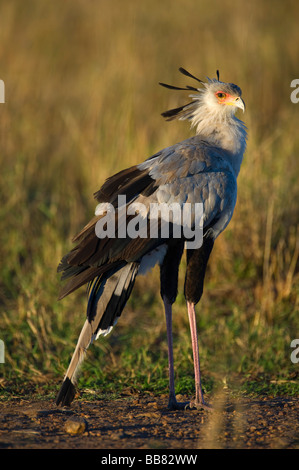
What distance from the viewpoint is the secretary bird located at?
12.8 feet

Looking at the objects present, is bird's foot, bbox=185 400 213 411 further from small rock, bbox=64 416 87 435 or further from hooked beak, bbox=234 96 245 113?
hooked beak, bbox=234 96 245 113

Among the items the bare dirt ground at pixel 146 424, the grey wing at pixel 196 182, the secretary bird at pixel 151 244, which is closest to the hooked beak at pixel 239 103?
the secretary bird at pixel 151 244

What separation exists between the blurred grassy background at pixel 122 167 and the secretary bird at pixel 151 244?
2.21 feet

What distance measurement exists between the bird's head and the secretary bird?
0.32 m

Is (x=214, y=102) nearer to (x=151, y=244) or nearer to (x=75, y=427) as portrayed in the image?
(x=151, y=244)

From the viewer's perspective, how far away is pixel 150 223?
4.04 m

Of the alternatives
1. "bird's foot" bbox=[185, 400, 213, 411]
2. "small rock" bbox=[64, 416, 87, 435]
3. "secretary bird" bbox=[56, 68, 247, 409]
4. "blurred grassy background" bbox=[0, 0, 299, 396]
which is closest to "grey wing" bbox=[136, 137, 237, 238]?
"secretary bird" bbox=[56, 68, 247, 409]

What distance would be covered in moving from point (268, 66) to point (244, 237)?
490 centimetres

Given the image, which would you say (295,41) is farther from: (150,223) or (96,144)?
(150,223)

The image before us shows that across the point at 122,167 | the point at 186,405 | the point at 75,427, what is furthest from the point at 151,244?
the point at 122,167

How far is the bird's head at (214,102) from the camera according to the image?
15.6 ft

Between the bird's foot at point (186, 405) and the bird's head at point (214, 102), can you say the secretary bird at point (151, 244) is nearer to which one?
the bird's foot at point (186, 405)

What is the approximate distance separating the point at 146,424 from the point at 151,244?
1.03 meters

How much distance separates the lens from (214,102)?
15.7 feet
